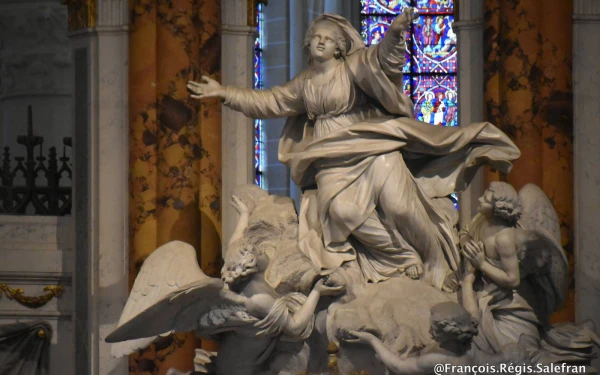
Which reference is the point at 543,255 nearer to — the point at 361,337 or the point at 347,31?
the point at 361,337

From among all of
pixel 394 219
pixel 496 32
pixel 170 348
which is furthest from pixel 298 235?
pixel 496 32

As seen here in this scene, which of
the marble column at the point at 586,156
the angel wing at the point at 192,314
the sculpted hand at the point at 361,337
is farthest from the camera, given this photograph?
the marble column at the point at 586,156

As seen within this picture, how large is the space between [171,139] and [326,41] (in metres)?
1.92

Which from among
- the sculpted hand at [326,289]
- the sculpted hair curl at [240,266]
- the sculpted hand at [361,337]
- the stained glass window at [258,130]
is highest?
the stained glass window at [258,130]

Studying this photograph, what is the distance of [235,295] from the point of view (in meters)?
9.68

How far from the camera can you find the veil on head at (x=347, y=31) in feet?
35.2

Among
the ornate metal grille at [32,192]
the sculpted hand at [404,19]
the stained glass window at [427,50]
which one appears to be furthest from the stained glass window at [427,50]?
the sculpted hand at [404,19]

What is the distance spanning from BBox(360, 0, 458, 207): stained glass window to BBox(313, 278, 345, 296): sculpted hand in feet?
14.0

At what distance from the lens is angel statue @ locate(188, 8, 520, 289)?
10320 mm

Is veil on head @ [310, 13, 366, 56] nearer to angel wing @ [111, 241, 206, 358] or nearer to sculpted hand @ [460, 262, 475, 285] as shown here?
sculpted hand @ [460, 262, 475, 285]

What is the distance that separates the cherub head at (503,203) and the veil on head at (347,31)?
1382 millimetres

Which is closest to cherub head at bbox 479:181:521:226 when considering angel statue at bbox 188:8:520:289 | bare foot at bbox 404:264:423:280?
angel statue at bbox 188:8:520:289

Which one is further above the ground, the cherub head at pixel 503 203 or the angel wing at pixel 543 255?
the cherub head at pixel 503 203

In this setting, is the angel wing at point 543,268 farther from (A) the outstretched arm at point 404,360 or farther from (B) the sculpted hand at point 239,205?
(B) the sculpted hand at point 239,205
